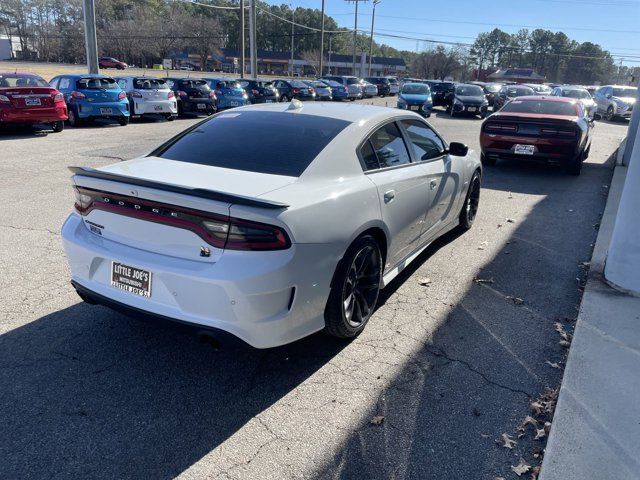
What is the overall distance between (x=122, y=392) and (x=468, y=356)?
7.45 ft

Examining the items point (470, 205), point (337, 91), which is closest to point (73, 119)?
point (470, 205)

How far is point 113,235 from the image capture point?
3.17 metres

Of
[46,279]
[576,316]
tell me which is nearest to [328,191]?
[576,316]

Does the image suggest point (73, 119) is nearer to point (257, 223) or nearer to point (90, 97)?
point (90, 97)

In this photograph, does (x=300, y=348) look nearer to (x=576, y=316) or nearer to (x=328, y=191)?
(x=328, y=191)

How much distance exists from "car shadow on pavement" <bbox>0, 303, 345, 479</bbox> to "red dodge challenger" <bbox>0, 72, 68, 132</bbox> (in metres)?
10.6

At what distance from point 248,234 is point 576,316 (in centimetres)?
303

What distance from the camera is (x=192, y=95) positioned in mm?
19578

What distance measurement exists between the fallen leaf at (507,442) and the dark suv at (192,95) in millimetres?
18760

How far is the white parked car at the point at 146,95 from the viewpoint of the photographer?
690 inches

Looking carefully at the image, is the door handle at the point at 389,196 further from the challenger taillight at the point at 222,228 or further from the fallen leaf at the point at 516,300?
the fallen leaf at the point at 516,300

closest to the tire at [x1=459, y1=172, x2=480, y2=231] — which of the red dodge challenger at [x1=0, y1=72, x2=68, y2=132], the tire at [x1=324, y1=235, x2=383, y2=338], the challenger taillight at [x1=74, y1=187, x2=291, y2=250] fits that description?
the tire at [x1=324, y1=235, x2=383, y2=338]

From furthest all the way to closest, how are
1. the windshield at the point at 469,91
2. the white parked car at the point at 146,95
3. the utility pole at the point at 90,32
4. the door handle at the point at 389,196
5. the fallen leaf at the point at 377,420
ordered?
1. the windshield at the point at 469,91
2. the utility pole at the point at 90,32
3. the white parked car at the point at 146,95
4. the door handle at the point at 389,196
5. the fallen leaf at the point at 377,420

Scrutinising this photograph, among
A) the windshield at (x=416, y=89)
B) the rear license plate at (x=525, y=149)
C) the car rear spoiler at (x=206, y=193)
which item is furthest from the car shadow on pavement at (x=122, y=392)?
the windshield at (x=416, y=89)
